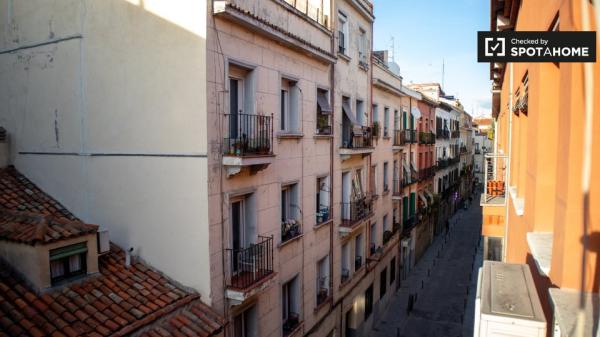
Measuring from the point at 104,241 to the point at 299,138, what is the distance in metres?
5.59

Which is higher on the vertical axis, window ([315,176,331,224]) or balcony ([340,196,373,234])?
window ([315,176,331,224])

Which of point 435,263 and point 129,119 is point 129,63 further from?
point 435,263

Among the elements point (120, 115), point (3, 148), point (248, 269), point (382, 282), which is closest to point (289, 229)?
point (248, 269)

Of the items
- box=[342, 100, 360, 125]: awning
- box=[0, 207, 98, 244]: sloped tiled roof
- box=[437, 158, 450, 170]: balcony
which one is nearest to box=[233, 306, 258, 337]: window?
box=[0, 207, 98, 244]: sloped tiled roof

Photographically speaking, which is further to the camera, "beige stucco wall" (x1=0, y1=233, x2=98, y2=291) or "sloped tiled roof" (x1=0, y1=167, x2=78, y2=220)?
"sloped tiled roof" (x1=0, y1=167, x2=78, y2=220)

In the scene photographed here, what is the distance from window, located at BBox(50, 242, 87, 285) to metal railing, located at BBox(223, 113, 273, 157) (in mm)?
3363

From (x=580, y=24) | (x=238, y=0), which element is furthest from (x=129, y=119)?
(x=580, y=24)

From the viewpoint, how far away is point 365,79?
714 inches

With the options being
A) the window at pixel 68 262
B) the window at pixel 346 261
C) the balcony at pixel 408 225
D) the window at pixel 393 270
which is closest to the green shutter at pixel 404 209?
the balcony at pixel 408 225

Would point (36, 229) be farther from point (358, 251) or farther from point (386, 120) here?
point (386, 120)

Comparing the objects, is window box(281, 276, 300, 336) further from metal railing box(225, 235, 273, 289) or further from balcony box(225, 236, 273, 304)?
A: metal railing box(225, 235, 273, 289)

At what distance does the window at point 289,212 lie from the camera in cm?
1199

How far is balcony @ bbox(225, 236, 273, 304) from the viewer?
924 centimetres

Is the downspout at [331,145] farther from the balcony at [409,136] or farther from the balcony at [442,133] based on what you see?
the balcony at [442,133]
